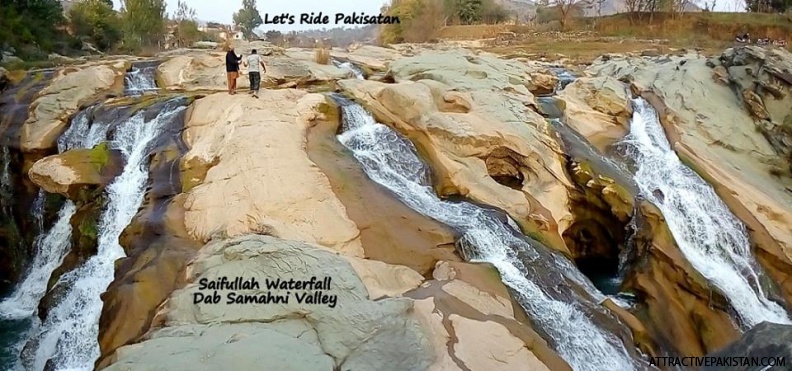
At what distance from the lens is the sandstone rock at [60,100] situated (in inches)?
598

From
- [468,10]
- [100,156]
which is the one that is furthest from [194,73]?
[468,10]

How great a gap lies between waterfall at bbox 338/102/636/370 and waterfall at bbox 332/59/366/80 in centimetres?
663

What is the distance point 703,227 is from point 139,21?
3990cm

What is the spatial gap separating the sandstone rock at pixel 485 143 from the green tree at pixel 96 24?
3219 cm

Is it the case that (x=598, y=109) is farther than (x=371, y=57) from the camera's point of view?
No

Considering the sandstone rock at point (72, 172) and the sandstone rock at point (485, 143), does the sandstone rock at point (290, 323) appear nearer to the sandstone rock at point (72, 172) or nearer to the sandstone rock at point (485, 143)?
the sandstone rock at point (72, 172)

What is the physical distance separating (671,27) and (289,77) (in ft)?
109

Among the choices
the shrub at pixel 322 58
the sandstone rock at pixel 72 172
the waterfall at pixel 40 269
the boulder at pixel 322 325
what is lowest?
the waterfall at pixel 40 269

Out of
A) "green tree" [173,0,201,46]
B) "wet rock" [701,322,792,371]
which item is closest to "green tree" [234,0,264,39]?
"green tree" [173,0,201,46]

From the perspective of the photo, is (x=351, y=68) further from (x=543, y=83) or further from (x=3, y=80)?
(x=3, y=80)

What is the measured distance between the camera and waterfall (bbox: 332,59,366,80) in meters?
20.9

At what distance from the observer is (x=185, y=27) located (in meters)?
56.2

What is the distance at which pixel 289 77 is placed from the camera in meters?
19.4

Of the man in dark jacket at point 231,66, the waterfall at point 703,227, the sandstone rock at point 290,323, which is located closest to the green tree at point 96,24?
the man in dark jacket at point 231,66
